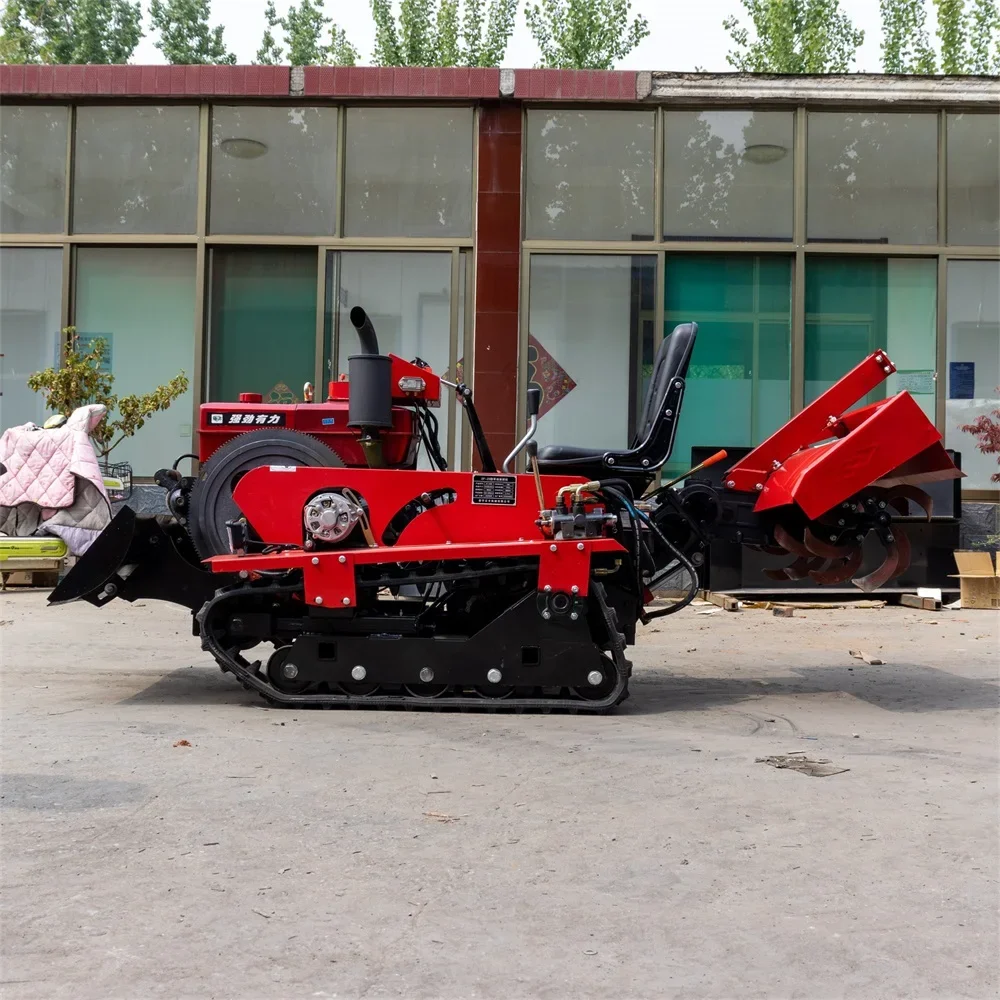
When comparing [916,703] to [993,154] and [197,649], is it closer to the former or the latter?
[197,649]

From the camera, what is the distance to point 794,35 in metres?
37.8

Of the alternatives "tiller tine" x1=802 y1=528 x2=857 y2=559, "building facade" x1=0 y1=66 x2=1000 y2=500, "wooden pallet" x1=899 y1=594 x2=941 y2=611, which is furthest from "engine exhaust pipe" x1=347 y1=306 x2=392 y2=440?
"building facade" x1=0 y1=66 x2=1000 y2=500

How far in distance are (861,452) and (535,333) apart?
7.44m

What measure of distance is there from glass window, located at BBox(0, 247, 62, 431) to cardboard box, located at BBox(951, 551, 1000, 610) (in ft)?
31.8

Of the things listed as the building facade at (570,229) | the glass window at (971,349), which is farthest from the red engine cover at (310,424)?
the glass window at (971,349)

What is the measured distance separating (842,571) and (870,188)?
7867mm

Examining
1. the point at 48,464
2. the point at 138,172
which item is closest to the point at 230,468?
the point at 48,464

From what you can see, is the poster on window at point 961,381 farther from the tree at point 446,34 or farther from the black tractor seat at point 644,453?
the tree at point 446,34

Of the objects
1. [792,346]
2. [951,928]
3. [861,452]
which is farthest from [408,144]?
[951,928]

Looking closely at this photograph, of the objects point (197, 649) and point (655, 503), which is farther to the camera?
point (197, 649)

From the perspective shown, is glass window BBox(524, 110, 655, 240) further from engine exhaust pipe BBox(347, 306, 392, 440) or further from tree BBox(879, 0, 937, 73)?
tree BBox(879, 0, 937, 73)

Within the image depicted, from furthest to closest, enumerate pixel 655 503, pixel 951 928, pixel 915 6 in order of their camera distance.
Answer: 1. pixel 915 6
2. pixel 655 503
3. pixel 951 928

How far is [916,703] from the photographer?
6387 millimetres

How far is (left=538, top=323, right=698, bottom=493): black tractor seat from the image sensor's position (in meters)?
6.36
